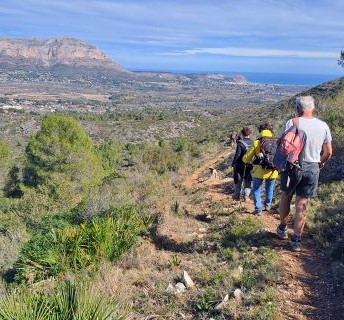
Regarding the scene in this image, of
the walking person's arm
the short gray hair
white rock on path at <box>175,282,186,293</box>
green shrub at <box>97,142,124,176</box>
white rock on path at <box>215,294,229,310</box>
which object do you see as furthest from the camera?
green shrub at <box>97,142,124,176</box>

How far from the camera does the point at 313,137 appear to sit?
523 centimetres

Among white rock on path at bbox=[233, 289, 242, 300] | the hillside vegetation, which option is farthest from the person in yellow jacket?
white rock on path at bbox=[233, 289, 242, 300]

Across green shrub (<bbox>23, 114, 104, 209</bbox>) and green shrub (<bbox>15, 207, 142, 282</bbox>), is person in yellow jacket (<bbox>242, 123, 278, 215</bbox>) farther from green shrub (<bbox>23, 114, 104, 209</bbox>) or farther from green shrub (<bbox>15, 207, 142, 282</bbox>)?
green shrub (<bbox>23, 114, 104, 209</bbox>)

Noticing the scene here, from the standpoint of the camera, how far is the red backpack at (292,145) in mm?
5199

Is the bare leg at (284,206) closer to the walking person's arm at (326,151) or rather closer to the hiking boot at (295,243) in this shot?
the hiking boot at (295,243)

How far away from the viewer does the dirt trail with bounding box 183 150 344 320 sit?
13.9ft

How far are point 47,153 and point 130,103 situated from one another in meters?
119

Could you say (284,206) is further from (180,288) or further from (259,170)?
(180,288)

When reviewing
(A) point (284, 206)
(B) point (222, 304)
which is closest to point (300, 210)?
(A) point (284, 206)

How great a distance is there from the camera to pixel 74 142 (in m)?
20.8

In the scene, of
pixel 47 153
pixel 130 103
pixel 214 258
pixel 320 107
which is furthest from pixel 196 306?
pixel 130 103

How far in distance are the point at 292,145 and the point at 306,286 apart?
5.12ft

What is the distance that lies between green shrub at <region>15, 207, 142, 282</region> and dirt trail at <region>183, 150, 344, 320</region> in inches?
85.8

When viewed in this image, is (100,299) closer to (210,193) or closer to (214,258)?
(214,258)
